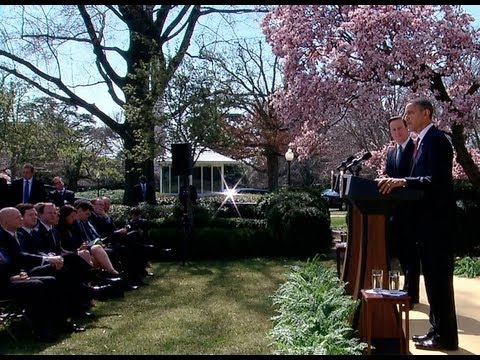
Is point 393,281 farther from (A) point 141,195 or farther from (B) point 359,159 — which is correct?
(A) point 141,195

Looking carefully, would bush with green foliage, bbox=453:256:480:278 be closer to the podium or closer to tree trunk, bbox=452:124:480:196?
tree trunk, bbox=452:124:480:196

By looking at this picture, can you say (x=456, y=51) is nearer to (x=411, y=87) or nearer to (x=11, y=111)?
(x=411, y=87)

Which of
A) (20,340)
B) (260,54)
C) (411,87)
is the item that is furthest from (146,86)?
(260,54)

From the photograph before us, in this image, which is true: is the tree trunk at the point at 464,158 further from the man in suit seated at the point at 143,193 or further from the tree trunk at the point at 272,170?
the tree trunk at the point at 272,170

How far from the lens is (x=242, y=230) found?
13562 mm

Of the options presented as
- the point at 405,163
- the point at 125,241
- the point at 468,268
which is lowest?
the point at 468,268

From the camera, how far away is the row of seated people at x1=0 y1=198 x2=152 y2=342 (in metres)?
5.97

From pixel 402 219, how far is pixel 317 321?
1.62 m

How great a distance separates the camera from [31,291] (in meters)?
5.90

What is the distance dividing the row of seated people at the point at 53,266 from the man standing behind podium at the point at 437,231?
368 centimetres

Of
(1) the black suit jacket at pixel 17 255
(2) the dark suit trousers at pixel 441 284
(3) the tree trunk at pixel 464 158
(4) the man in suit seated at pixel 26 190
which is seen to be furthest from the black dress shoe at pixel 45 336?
(3) the tree trunk at pixel 464 158

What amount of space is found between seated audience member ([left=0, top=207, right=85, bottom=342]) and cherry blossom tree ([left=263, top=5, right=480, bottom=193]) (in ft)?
24.3

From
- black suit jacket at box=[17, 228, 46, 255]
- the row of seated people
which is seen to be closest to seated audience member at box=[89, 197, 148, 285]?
the row of seated people

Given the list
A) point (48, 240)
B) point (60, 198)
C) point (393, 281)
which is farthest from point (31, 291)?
point (60, 198)
